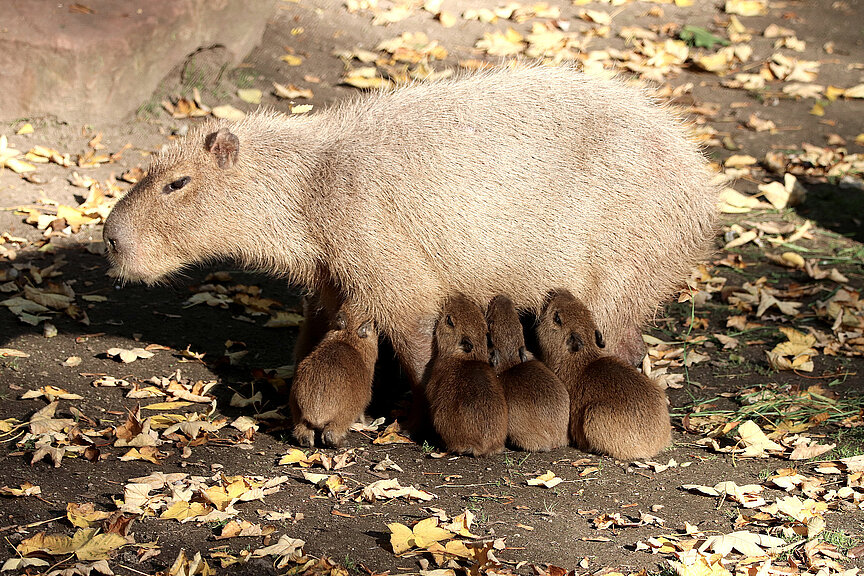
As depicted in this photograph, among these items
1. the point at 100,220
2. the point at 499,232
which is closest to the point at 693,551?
the point at 499,232

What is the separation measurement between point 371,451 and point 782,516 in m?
1.57

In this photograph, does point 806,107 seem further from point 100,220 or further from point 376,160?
point 100,220

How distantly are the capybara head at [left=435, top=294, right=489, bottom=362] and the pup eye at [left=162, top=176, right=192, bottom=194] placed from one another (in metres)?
1.24

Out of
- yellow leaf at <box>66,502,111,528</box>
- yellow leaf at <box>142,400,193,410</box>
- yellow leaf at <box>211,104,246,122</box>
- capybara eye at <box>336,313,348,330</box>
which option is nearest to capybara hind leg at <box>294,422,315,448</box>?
capybara eye at <box>336,313,348,330</box>

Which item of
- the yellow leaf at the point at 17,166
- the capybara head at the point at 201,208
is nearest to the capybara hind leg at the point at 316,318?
the capybara head at the point at 201,208

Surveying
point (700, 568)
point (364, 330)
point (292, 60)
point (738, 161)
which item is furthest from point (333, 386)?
A: point (292, 60)

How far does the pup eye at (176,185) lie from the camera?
13.6 ft

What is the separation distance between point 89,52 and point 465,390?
13.0ft

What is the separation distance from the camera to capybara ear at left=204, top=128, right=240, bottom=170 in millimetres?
4082

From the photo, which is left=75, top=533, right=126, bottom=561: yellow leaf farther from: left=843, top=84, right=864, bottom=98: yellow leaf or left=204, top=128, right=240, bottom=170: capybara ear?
left=843, top=84, right=864, bottom=98: yellow leaf

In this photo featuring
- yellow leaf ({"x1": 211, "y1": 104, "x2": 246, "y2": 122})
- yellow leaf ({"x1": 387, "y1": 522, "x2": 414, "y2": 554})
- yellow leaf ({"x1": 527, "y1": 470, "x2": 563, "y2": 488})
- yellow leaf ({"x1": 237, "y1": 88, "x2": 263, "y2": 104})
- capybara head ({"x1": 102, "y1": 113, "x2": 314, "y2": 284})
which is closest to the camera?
yellow leaf ({"x1": 387, "y1": 522, "x2": 414, "y2": 554})

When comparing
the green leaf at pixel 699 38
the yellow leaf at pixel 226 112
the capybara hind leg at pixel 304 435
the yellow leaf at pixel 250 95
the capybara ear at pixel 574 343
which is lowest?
the capybara hind leg at pixel 304 435

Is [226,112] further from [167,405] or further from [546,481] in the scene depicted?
[546,481]

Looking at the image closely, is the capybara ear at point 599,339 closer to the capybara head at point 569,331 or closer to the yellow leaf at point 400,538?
the capybara head at point 569,331
